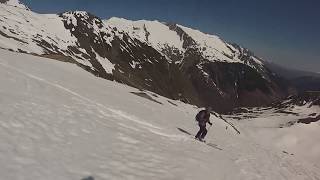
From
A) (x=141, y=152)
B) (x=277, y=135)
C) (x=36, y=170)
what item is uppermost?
(x=277, y=135)

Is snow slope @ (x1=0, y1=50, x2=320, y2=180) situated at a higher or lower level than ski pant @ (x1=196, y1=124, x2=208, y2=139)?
lower

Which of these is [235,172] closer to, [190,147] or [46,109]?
[190,147]

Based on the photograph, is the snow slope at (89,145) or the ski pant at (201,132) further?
the ski pant at (201,132)

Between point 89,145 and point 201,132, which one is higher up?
point 201,132

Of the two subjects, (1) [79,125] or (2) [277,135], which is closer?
(1) [79,125]

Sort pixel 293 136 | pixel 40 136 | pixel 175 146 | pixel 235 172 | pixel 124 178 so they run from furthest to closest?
1. pixel 293 136
2. pixel 175 146
3. pixel 235 172
4. pixel 40 136
5. pixel 124 178

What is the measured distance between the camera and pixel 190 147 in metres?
25.5

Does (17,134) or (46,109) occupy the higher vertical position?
(46,109)

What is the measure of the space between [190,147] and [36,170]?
13401 mm

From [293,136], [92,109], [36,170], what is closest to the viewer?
[36,170]

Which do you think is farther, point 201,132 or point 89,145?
point 201,132

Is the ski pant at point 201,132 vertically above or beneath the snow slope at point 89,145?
above

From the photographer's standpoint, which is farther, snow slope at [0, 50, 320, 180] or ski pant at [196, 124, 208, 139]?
ski pant at [196, 124, 208, 139]

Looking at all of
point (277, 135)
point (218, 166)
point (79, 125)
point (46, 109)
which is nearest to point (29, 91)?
point (46, 109)
